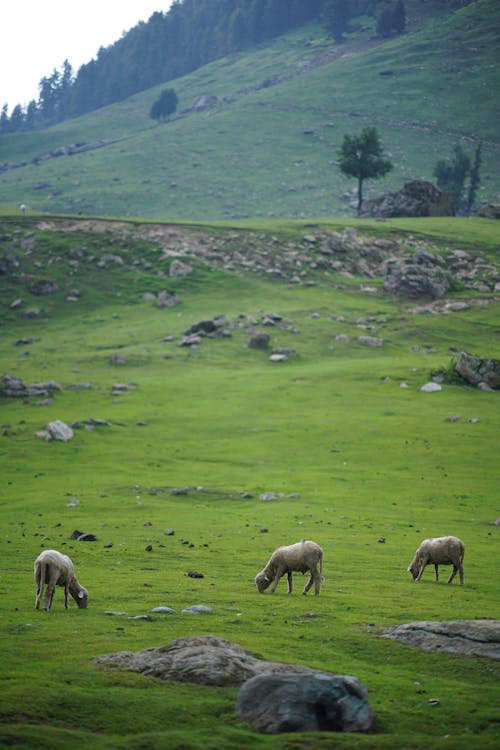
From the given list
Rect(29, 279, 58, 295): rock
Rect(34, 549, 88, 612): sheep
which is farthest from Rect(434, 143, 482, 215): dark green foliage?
Rect(34, 549, 88, 612): sheep

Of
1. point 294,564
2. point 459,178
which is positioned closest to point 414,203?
point 459,178

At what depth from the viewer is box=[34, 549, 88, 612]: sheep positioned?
908 inches

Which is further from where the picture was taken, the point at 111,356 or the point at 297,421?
the point at 111,356

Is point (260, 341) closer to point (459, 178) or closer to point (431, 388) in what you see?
point (431, 388)

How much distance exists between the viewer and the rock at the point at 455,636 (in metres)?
19.5

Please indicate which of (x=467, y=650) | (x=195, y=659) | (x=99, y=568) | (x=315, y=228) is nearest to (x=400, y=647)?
(x=467, y=650)

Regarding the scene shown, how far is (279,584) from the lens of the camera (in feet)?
95.0

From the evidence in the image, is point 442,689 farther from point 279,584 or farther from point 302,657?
point 279,584

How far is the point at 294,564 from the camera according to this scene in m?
26.5

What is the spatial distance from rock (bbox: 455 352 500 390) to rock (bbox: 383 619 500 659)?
52811 mm

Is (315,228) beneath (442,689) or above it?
above

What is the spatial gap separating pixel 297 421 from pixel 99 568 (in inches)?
1329

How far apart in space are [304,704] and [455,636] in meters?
6.02

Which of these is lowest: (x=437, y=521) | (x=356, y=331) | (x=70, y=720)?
(x=437, y=521)
